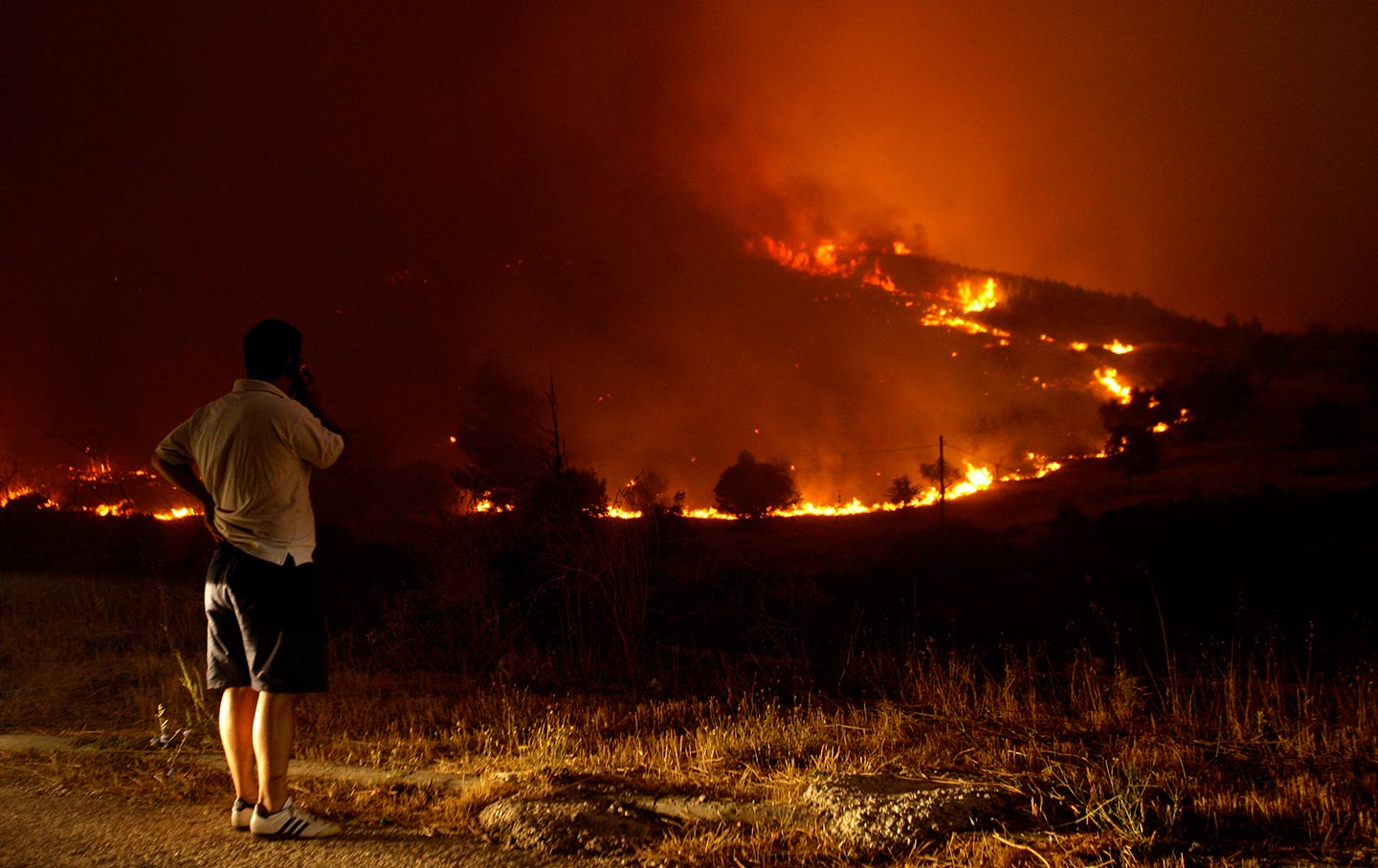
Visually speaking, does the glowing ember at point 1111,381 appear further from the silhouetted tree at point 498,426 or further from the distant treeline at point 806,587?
the distant treeline at point 806,587

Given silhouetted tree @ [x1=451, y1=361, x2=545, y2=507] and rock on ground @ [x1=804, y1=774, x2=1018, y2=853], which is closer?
rock on ground @ [x1=804, y1=774, x2=1018, y2=853]

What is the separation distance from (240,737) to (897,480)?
4413 cm

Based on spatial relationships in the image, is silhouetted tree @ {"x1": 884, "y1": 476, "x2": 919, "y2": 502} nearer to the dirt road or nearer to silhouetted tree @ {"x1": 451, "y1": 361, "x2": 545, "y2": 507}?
silhouetted tree @ {"x1": 451, "y1": 361, "x2": 545, "y2": 507}

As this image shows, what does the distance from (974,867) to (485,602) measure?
6.74 metres

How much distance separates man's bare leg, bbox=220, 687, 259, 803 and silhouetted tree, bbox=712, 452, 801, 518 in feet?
128

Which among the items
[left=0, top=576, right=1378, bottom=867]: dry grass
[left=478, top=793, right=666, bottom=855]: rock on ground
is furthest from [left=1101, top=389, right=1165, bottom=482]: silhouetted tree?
[left=478, top=793, right=666, bottom=855]: rock on ground

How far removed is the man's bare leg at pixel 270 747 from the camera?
3457 millimetres

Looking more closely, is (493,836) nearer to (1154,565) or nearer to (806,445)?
(1154,565)

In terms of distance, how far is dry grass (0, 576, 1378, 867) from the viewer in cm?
336

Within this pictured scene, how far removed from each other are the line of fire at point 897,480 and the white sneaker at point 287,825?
3566 mm

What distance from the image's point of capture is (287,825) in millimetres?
3455

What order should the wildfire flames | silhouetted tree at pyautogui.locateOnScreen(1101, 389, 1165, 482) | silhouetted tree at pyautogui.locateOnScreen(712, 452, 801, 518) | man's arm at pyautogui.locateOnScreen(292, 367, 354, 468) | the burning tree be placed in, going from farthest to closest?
silhouetted tree at pyautogui.locateOnScreen(712, 452, 801, 518)
the burning tree
silhouetted tree at pyautogui.locateOnScreen(1101, 389, 1165, 482)
the wildfire flames
man's arm at pyautogui.locateOnScreen(292, 367, 354, 468)

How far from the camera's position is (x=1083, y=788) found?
384 centimetres

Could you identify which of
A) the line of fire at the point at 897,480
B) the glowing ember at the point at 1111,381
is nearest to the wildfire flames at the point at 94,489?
the line of fire at the point at 897,480
